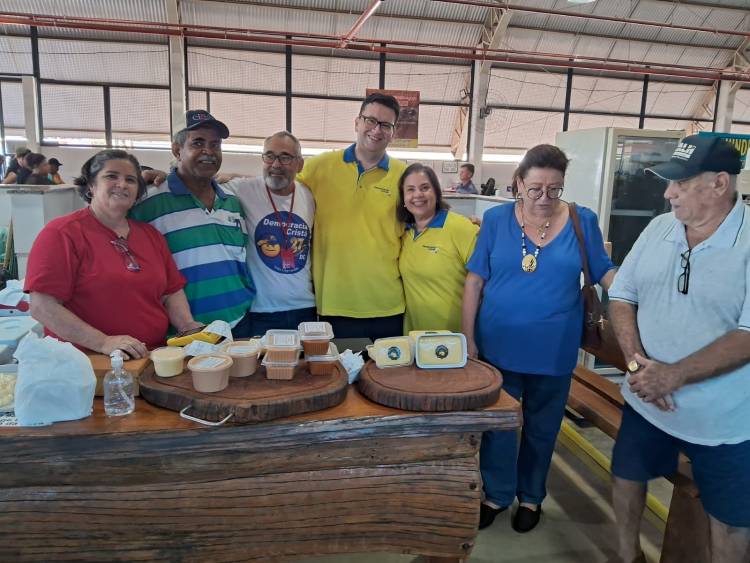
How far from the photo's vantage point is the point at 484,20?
994 centimetres

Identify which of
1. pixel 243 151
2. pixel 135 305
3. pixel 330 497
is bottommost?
pixel 330 497

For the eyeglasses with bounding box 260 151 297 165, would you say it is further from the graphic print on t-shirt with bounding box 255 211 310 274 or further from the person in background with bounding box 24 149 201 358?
the person in background with bounding box 24 149 201 358

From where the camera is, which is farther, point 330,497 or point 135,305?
point 135,305

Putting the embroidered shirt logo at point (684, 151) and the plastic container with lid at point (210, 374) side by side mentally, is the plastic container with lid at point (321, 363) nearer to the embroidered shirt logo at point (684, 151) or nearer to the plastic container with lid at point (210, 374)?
the plastic container with lid at point (210, 374)

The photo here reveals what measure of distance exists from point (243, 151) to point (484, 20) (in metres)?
5.29

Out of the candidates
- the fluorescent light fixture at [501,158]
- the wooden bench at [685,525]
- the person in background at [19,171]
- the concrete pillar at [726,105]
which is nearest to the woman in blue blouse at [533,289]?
the wooden bench at [685,525]

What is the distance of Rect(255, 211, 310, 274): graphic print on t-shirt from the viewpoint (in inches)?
92.4

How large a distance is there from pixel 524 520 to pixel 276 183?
187 cm

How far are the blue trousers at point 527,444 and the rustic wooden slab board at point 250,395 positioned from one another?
3.50 ft

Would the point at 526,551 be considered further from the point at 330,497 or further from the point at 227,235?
the point at 227,235

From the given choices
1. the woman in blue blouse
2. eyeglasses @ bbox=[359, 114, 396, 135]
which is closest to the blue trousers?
the woman in blue blouse

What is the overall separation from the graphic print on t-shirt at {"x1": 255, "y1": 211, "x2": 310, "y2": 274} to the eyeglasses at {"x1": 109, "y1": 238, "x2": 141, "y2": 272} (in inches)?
23.4

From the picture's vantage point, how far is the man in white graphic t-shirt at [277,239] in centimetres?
233

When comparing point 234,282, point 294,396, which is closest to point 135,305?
point 234,282
